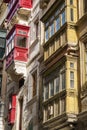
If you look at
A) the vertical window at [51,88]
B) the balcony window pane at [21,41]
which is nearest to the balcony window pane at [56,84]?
the vertical window at [51,88]

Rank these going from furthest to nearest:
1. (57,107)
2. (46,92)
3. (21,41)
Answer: (21,41) < (46,92) < (57,107)

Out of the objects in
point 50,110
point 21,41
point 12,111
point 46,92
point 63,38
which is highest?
point 21,41

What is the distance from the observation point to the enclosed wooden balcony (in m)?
21.8

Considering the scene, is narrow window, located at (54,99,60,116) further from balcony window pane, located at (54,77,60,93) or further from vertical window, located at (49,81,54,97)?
vertical window, located at (49,81,54,97)

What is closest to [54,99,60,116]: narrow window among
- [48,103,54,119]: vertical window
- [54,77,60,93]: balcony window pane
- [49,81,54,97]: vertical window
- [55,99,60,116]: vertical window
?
[55,99,60,116]: vertical window

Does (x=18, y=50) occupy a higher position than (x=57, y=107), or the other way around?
(x=18, y=50)

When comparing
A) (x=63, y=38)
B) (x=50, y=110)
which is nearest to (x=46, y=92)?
(x=50, y=110)

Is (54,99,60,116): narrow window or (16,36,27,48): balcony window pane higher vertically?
(16,36,27,48): balcony window pane

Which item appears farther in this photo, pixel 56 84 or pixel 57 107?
pixel 56 84

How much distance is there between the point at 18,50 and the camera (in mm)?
21953

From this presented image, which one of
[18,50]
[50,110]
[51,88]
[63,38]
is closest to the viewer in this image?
[50,110]

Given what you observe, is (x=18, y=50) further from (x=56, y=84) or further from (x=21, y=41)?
(x=56, y=84)

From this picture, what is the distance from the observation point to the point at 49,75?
16.7 meters

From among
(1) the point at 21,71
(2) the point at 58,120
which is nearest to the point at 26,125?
(1) the point at 21,71
